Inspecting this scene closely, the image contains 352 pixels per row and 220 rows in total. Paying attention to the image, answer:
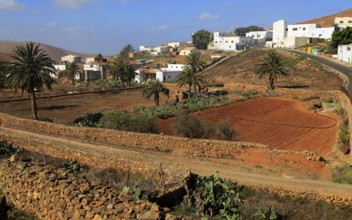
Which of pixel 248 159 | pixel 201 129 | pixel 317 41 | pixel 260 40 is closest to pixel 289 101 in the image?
pixel 201 129

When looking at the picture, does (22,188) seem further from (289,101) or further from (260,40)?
(260,40)

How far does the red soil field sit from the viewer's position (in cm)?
2367

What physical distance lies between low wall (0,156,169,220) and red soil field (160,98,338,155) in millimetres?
16171

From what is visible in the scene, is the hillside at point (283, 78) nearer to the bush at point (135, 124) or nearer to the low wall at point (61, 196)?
the bush at point (135, 124)

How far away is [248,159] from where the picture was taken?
19.4 m

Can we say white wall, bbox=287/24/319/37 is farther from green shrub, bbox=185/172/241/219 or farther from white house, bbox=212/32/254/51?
green shrub, bbox=185/172/241/219

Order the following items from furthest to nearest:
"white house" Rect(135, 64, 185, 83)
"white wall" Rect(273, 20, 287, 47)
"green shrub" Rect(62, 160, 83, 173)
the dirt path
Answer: "white wall" Rect(273, 20, 287, 47) < "white house" Rect(135, 64, 185, 83) < "green shrub" Rect(62, 160, 83, 173) < the dirt path

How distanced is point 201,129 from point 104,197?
1648cm

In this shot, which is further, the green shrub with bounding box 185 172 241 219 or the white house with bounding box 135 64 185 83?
the white house with bounding box 135 64 185 83

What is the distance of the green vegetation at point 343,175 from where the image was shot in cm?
1644

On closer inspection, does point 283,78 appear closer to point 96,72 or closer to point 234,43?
point 96,72

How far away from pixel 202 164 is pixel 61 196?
1105cm

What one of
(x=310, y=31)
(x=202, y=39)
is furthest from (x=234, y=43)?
(x=202, y=39)

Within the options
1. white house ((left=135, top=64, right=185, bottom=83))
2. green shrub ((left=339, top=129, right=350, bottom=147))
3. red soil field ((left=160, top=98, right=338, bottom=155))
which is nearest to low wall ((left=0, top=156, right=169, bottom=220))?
red soil field ((left=160, top=98, right=338, bottom=155))
